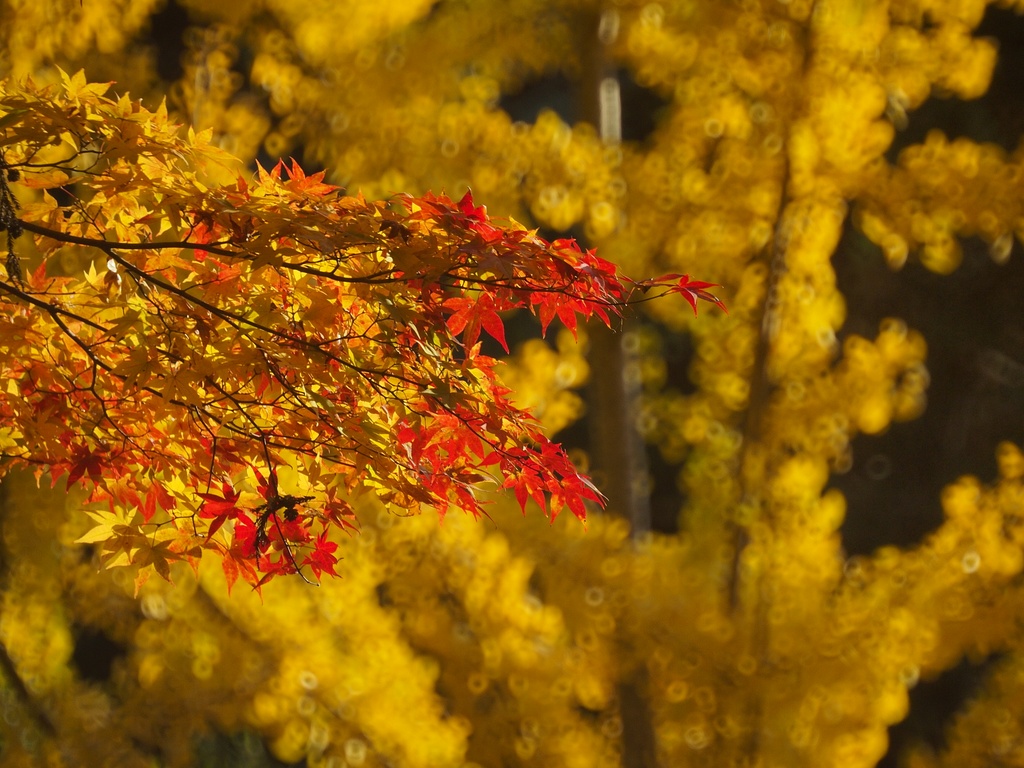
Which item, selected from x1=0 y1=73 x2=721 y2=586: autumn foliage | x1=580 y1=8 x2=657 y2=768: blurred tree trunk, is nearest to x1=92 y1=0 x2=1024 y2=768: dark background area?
x1=580 y1=8 x2=657 y2=768: blurred tree trunk

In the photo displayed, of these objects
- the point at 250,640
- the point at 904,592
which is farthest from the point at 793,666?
the point at 250,640

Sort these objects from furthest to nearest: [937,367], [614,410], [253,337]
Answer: [937,367] < [614,410] < [253,337]

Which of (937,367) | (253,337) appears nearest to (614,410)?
(253,337)

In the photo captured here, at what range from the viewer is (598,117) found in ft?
10.0

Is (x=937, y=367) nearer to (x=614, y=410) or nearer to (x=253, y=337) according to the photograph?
(x=614, y=410)

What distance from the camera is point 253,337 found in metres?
1.32

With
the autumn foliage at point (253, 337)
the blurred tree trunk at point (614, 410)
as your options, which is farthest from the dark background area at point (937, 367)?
the autumn foliage at point (253, 337)

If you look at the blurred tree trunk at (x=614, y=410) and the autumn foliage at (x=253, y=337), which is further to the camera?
the blurred tree trunk at (x=614, y=410)

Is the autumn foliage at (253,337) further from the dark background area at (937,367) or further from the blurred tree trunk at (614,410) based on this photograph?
the dark background area at (937,367)

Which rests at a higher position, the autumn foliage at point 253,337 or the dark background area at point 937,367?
the autumn foliage at point 253,337

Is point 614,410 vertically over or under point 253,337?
under

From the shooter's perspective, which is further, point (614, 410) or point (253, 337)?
point (614, 410)

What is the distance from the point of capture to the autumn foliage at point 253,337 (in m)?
1.26

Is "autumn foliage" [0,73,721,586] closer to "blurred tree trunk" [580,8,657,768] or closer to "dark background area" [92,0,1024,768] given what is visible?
"blurred tree trunk" [580,8,657,768]
